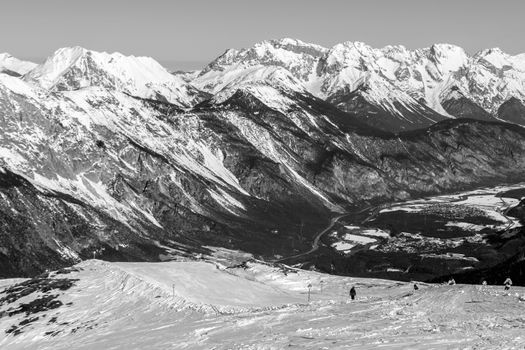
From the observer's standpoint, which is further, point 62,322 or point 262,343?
point 62,322

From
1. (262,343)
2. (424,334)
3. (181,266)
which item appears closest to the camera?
(424,334)

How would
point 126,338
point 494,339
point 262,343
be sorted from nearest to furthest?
point 494,339 < point 262,343 < point 126,338

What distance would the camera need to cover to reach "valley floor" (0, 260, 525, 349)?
262ft

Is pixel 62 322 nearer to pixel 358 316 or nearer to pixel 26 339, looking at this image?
pixel 26 339

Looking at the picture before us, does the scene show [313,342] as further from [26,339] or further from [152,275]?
[152,275]

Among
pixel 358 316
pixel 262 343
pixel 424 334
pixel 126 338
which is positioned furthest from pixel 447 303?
pixel 126 338

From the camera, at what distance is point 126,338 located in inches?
4053

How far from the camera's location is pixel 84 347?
103m

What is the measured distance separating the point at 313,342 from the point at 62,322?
5458 cm

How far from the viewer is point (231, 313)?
108812mm

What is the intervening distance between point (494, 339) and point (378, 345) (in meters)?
11.0

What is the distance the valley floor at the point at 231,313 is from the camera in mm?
80000

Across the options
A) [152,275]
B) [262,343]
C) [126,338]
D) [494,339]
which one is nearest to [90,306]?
[152,275]

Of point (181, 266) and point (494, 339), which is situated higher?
point (181, 266)
